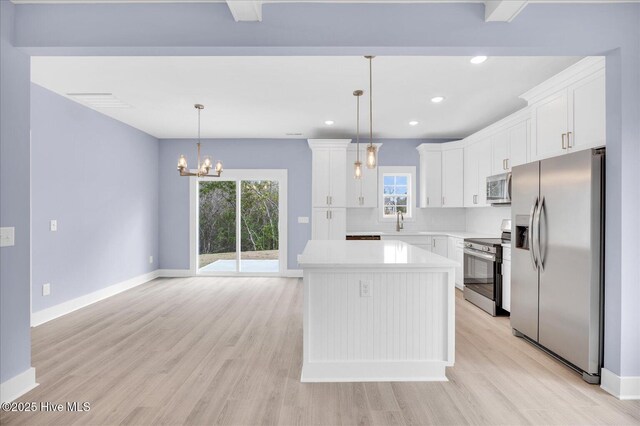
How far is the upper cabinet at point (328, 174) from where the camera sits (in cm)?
614

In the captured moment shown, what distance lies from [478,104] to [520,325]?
2.77 meters

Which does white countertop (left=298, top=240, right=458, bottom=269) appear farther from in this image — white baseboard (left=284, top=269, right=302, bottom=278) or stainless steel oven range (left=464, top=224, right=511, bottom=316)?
white baseboard (left=284, top=269, right=302, bottom=278)

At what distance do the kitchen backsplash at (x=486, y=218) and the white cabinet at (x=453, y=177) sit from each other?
44cm

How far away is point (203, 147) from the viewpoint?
21.7 feet

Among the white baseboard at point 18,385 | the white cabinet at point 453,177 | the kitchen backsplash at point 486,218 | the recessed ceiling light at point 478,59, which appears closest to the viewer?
the white baseboard at point 18,385

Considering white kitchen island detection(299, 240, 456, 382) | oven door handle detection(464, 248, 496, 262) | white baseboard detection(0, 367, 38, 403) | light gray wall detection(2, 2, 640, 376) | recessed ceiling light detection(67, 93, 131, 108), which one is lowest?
white baseboard detection(0, 367, 38, 403)

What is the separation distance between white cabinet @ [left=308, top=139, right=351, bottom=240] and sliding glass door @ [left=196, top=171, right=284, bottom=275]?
0.84 metres

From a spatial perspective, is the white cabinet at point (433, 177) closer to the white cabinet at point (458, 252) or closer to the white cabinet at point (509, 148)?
the white cabinet at point (458, 252)

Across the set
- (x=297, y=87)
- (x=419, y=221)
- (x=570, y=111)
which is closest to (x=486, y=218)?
(x=419, y=221)

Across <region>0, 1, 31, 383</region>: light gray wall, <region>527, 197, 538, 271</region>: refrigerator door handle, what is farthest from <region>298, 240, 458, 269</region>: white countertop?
<region>0, 1, 31, 383</region>: light gray wall

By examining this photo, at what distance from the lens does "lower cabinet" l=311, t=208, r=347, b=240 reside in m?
6.12

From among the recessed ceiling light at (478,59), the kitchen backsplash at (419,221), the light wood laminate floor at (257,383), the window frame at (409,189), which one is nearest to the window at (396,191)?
the window frame at (409,189)

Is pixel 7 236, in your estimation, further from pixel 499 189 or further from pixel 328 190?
pixel 499 189

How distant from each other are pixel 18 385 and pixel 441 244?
538cm
